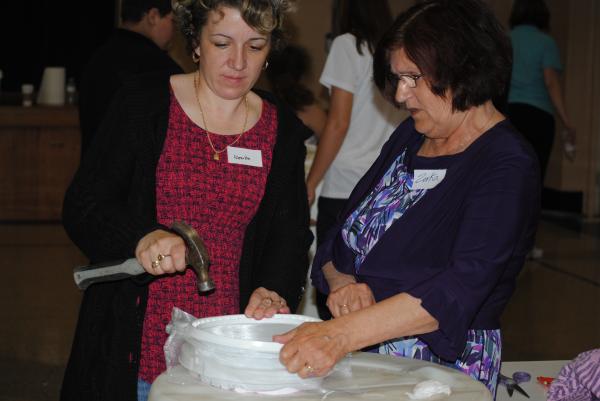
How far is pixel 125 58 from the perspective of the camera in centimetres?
420

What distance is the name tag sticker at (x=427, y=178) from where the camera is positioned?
209 cm

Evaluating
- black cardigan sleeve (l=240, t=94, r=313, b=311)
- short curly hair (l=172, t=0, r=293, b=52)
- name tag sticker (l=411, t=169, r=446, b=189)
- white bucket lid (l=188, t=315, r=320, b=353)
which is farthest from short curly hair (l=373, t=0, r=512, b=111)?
white bucket lid (l=188, t=315, r=320, b=353)

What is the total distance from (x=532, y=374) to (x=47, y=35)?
848 centimetres

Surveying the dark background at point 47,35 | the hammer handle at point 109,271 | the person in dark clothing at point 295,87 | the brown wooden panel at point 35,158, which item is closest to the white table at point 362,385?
the hammer handle at point 109,271

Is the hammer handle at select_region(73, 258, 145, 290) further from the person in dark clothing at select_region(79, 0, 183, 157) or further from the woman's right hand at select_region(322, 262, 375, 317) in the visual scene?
the person in dark clothing at select_region(79, 0, 183, 157)

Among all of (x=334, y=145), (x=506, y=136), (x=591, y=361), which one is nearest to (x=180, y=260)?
(x=506, y=136)

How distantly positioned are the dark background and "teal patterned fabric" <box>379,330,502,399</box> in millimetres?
8733

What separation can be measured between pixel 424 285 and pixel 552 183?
825cm

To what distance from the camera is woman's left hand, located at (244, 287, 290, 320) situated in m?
2.00

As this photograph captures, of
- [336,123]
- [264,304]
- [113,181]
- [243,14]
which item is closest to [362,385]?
[264,304]

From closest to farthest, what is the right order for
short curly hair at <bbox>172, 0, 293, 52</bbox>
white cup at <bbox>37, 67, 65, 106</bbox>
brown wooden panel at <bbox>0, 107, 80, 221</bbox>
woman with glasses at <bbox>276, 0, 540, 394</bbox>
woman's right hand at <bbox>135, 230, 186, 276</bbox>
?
woman with glasses at <bbox>276, 0, 540, 394</bbox>, woman's right hand at <bbox>135, 230, 186, 276</bbox>, short curly hair at <bbox>172, 0, 293, 52</bbox>, brown wooden panel at <bbox>0, 107, 80, 221</bbox>, white cup at <bbox>37, 67, 65, 106</bbox>

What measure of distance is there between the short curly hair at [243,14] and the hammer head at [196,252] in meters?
0.52

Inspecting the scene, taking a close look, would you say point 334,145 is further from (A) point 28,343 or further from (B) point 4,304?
(B) point 4,304

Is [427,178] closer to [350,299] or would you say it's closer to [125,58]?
[350,299]
